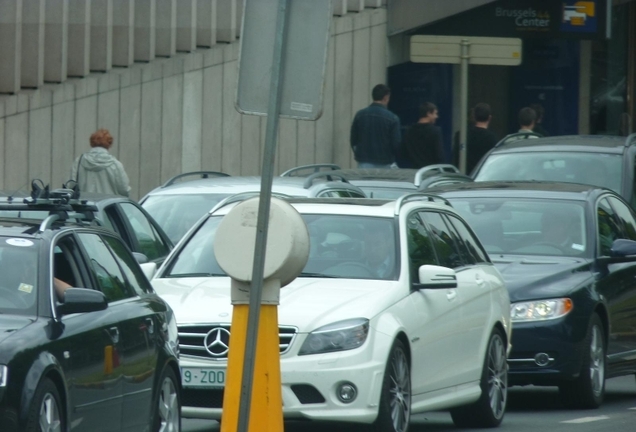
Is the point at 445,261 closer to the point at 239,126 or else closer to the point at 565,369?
the point at 565,369

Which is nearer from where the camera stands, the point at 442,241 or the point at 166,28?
the point at 442,241

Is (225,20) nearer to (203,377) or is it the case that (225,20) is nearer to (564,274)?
(564,274)

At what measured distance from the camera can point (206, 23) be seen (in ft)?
77.4

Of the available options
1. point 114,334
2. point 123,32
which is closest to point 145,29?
point 123,32

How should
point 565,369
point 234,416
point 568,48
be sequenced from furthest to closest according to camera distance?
point 568,48 → point 565,369 → point 234,416

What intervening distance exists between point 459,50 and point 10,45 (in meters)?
5.76

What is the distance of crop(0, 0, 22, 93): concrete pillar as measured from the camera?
20.4m

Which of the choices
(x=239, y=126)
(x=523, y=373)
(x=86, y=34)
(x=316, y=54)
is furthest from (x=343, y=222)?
(x=239, y=126)

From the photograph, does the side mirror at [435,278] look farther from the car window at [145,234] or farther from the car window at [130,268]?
the car window at [145,234]

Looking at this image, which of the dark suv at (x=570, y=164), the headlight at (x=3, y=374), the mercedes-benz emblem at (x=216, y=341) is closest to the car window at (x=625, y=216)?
the dark suv at (x=570, y=164)

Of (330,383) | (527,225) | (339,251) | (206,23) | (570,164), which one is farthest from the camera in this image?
(206,23)

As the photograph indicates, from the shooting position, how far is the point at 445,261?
1119 centimetres

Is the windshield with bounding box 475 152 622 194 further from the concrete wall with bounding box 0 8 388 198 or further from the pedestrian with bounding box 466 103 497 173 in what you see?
the concrete wall with bounding box 0 8 388 198

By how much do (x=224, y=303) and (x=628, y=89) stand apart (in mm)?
24947
